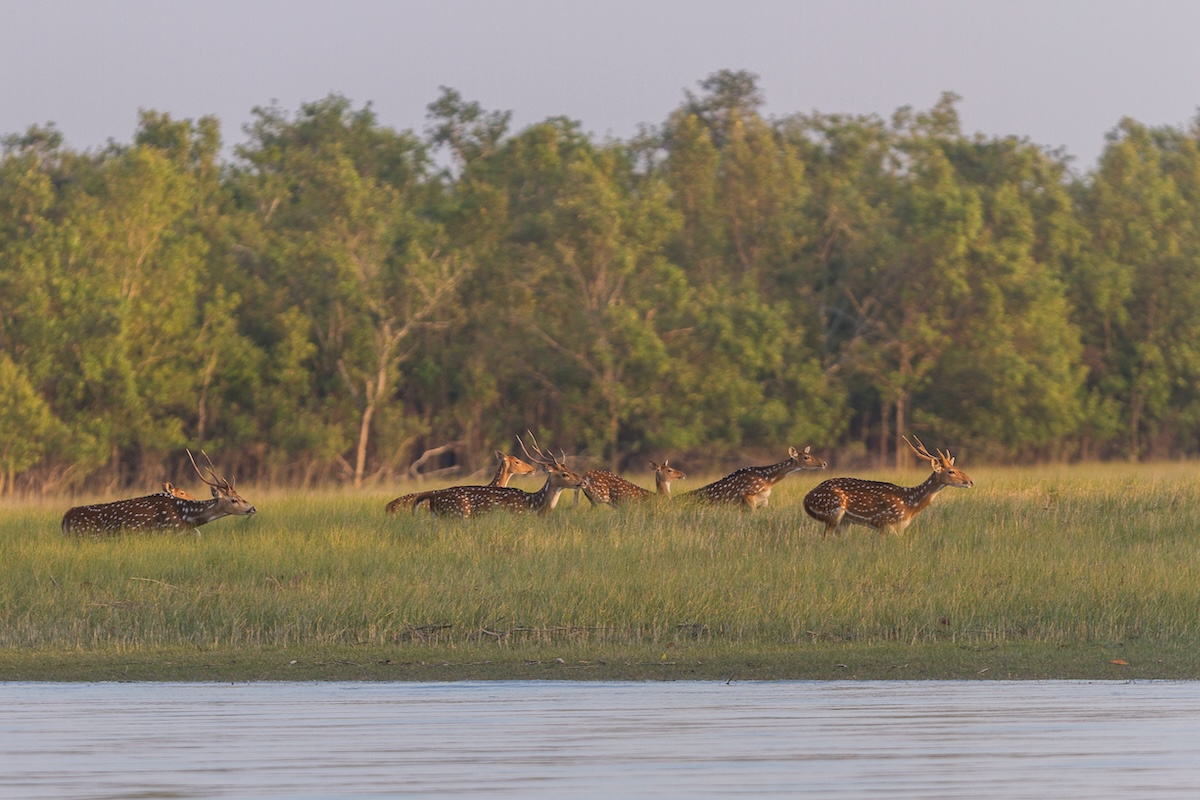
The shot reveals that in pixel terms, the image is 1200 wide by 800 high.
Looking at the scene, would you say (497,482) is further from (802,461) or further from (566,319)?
(566,319)

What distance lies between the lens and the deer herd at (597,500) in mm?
17188

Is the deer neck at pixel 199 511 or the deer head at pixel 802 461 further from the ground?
the deer head at pixel 802 461

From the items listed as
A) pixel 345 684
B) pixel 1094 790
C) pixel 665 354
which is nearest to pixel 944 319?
pixel 665 354

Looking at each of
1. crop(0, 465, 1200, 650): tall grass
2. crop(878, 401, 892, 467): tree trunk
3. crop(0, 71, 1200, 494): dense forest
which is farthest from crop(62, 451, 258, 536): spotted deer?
crop(878, 401, 892, 467): tree trunk

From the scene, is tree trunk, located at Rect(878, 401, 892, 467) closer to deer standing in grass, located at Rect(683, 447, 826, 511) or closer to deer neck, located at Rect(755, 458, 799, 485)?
deer neck, located at Rect(755, 458, 799, 485)

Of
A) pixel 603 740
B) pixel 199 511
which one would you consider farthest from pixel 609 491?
pixel 603 740

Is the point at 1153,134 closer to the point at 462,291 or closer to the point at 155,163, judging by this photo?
the point at 462,291

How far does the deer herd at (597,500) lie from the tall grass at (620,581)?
247mm

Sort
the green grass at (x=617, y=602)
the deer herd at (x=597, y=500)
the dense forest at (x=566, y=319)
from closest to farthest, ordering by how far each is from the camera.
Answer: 1. the green grass at (x=617, y=602)
2. the deer herd at (x=597, y=500)
3. the dense forest at (x=566, y=319)

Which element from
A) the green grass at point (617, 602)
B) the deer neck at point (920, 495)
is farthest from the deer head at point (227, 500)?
the deer neck at point (920, 495)

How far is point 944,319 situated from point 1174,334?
19.8 ft

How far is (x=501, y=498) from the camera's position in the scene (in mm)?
19125

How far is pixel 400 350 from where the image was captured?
37.1m

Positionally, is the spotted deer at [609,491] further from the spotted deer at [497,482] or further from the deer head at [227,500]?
the deer head at [227,500]
